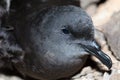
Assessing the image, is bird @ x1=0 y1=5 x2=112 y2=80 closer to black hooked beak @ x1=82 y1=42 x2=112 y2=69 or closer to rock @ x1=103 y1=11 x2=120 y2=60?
black hooked beak @ x1=82 y1=42 x2=112 y2=69

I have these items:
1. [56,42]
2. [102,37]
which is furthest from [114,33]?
[56,42]

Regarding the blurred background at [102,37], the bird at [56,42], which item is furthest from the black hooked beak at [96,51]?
the blurred background at [102,37]

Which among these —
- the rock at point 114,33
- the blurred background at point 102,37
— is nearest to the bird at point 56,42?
the blurred background at point 102,37

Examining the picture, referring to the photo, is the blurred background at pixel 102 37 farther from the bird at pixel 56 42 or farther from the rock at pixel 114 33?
the bird at pixel 56 42

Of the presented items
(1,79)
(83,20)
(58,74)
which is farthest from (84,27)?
(1,79)

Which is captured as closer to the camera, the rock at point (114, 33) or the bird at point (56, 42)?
the bird at point (56, 42)

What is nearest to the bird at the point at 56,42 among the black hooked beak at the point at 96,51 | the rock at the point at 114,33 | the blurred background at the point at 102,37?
the black hooked beak at the point at 96,51

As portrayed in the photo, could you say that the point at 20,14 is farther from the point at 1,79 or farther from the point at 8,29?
the point at 1,79
